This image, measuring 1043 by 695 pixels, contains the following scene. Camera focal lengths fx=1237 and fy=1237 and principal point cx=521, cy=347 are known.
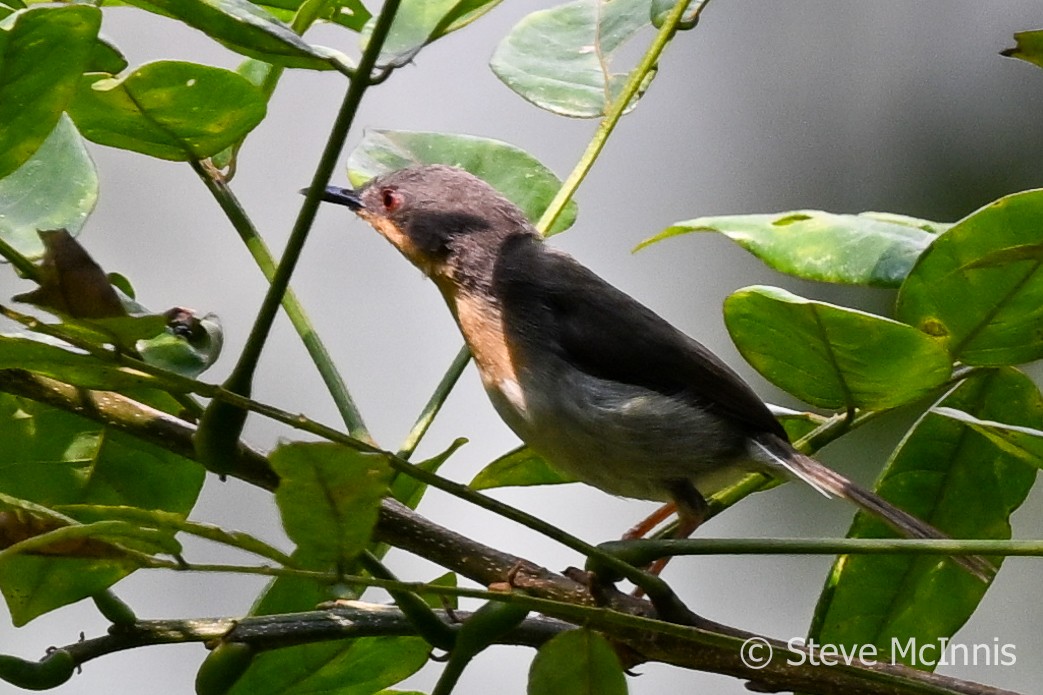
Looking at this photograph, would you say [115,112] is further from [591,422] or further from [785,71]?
[785,71]

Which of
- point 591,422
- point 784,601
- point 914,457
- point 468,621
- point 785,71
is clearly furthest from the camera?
point 785,71

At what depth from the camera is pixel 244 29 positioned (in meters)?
1.33

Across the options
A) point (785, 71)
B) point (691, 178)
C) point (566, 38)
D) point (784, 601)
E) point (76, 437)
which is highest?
point (785, 71)

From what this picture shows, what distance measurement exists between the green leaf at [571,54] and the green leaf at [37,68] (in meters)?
0.85

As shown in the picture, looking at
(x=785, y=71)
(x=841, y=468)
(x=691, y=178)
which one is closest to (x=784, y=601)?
(x=841, y=468)

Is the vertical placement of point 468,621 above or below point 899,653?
below

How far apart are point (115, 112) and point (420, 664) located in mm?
834

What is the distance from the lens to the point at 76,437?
1610mm

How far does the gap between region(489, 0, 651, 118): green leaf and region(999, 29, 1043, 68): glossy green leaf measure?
0.74 meters

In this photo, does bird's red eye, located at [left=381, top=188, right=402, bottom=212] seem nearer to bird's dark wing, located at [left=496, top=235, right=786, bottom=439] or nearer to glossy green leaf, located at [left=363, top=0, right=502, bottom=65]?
bird's dark wing, located at [left=496, top=235, right=786, bottom=439]

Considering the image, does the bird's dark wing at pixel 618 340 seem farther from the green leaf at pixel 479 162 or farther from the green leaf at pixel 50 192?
the green leaf at pixel 50 192

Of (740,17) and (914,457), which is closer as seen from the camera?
(914,457)

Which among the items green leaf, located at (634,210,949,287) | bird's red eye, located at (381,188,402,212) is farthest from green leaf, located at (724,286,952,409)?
bird's red eye, located at (381,188,402,212)

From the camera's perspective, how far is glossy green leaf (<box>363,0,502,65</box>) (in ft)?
4.99
